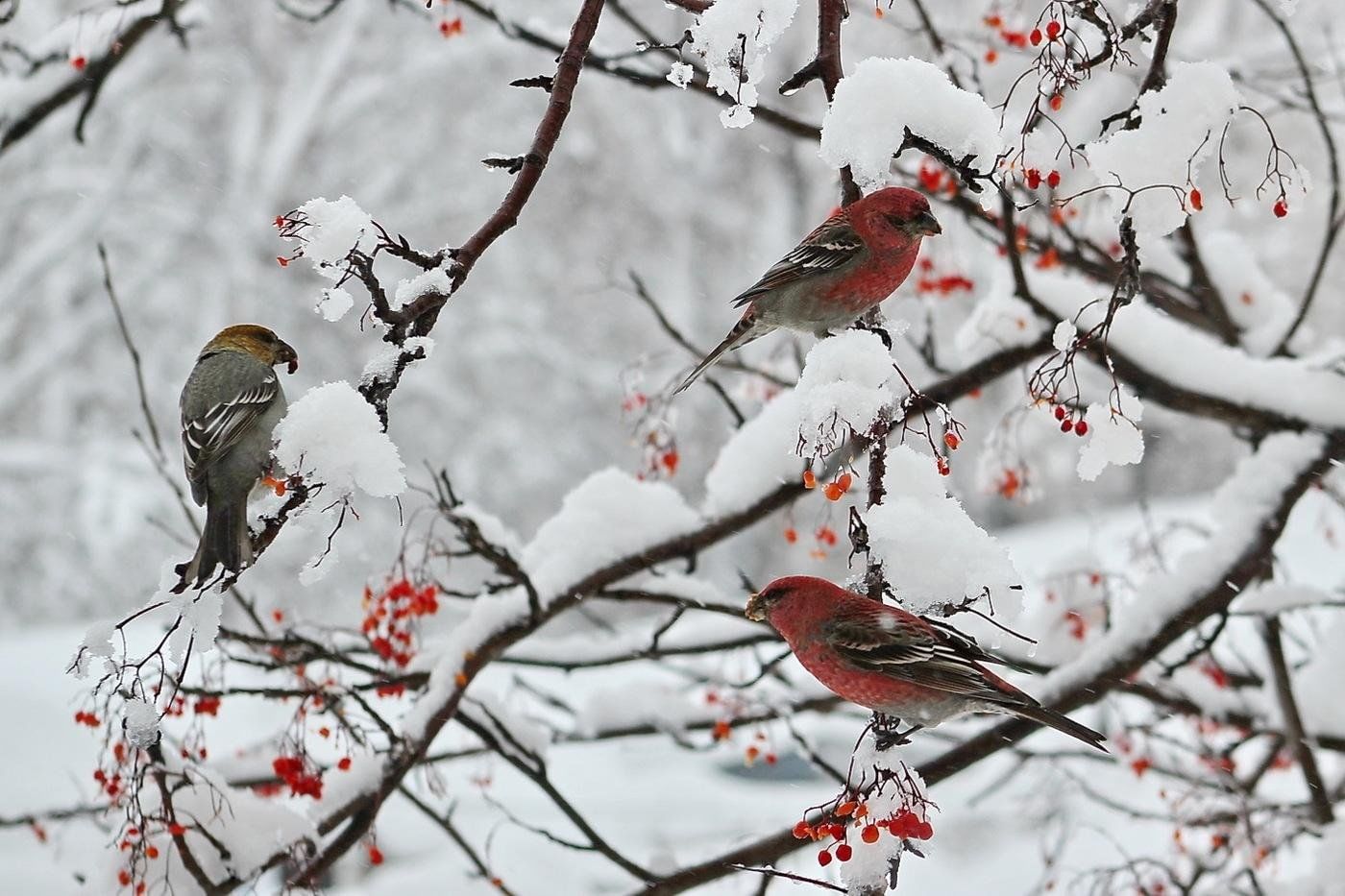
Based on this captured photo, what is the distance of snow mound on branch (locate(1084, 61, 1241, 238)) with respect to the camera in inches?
64.9

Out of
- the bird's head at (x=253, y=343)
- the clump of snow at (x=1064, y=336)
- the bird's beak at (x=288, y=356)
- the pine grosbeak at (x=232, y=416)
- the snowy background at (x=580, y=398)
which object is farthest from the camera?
the snowy background at (x=580, y=398)

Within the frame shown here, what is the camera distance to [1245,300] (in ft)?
14.1

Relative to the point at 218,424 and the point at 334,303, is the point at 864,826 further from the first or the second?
the point at 218,424

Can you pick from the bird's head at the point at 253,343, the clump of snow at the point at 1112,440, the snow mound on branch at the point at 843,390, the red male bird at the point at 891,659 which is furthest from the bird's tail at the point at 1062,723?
→ the bird's head at the point at 253,343

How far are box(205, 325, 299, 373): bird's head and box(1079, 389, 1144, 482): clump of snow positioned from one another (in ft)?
5.87

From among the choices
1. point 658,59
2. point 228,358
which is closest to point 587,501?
Answer: point 228,358

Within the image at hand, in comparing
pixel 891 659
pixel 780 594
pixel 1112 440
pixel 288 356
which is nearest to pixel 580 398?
pixel 288 356

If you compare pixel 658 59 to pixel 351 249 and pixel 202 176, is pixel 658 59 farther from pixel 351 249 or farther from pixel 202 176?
pixel 202 176

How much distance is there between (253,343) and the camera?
9.52 feet

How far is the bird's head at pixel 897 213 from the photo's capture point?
2.12 m

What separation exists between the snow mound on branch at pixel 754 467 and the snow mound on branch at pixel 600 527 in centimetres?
10

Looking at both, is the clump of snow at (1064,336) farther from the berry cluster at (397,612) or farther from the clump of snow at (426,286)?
the berry cluster at (397,612)

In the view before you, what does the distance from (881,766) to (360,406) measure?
764 mm

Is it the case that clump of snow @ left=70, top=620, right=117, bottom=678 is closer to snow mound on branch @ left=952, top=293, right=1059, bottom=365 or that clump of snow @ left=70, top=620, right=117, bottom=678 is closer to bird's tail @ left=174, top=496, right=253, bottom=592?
bird's tail @ left=174, top=496, right=253, bottom=592
